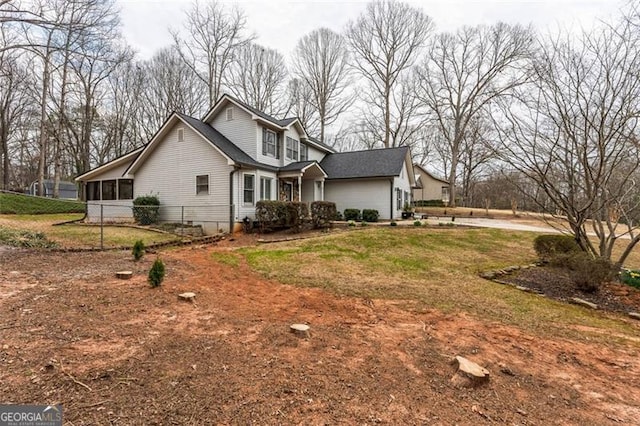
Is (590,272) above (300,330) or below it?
above

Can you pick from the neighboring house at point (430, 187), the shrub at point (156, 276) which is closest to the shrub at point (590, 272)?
the shrub at point (156, 276)

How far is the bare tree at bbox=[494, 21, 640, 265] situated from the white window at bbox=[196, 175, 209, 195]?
Result: 484 inches

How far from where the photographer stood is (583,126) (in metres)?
7.31

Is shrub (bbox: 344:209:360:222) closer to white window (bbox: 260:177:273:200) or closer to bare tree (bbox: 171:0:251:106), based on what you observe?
white window (bbox: 260:177:273:200)

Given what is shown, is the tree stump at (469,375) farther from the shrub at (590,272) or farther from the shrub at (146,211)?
the shrub at (146,211)

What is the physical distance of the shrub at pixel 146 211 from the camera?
49.5ft

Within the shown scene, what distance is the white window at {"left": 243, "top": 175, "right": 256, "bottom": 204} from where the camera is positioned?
15.0m

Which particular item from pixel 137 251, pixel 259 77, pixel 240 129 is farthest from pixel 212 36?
pixel 137 251

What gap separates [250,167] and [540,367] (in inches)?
513

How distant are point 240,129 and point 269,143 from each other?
169 cm

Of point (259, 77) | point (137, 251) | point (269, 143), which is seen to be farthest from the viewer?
→ point (259, 77)

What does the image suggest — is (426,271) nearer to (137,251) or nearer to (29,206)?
(137,251)

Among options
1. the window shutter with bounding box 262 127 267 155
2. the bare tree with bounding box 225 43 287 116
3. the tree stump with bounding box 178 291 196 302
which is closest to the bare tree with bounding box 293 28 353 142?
the bare tree with bounding box 225 43 287 116

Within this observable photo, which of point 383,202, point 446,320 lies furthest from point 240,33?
point 446,320
